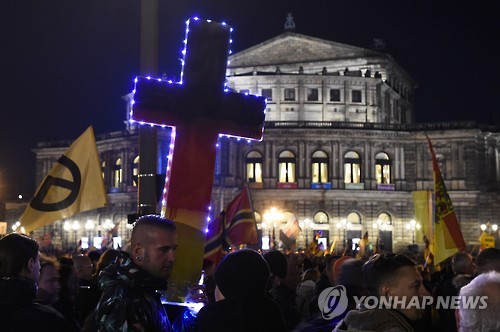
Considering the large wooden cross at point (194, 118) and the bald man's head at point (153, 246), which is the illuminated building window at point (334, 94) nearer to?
the large wooden cross at point (194, 118)

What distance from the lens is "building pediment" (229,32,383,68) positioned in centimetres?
7488

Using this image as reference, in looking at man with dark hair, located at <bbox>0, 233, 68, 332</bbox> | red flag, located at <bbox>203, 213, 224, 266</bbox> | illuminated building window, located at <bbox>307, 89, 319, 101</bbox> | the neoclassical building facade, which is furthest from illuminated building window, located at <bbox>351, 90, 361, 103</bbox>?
man with dark hair, located at <bbox>0, 233, 68, 332</bbox>

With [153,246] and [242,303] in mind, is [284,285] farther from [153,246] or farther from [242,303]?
[153,246]

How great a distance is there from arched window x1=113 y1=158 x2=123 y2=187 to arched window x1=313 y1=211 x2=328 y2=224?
2023cm

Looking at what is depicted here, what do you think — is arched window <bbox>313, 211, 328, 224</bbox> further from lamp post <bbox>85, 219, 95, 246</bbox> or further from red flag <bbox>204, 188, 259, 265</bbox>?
red flag <bbox>204, 188, 259, 265</bbox>

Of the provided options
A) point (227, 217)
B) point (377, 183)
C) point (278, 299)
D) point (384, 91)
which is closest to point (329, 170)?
point (377, 183)

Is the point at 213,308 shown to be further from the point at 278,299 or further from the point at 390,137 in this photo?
the point at 390,137

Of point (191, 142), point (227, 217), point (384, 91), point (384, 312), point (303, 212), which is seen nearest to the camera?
point (384, 312)

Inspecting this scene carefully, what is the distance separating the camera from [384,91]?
74875 mm


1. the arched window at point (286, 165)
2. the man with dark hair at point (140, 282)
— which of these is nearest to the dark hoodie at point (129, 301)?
the man with dark hair at point (140, 282)

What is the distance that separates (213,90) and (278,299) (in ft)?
7.94

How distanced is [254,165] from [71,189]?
53.6 metres

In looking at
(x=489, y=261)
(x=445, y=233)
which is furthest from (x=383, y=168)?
(x=489, y=261)

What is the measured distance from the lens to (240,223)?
15.5 m
